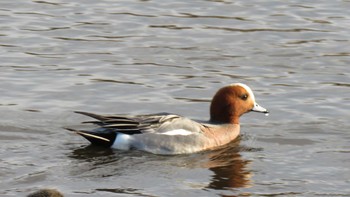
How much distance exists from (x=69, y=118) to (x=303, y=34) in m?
4.83

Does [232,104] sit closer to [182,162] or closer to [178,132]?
Answer: [178,132]

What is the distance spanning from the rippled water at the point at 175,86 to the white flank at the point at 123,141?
4.1 inches

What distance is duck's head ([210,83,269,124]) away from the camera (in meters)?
12.0

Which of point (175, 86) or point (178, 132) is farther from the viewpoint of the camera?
point (175, 86)

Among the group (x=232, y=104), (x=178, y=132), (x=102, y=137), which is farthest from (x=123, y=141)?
(x=232, y=104)

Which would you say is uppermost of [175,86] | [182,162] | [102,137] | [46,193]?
[46,193]

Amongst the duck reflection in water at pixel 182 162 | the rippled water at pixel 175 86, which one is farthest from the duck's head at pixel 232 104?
the duck reflection in water at pixel 182 162

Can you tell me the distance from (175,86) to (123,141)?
7.50 feet

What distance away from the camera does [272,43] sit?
15.3m

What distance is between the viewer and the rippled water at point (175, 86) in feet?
33.2

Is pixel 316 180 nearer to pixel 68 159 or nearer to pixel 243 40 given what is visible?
pixel 68 159

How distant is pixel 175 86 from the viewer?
13.5 metres

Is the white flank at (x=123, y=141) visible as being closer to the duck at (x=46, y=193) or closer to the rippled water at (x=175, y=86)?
the rippled water at (x=175, y=86)

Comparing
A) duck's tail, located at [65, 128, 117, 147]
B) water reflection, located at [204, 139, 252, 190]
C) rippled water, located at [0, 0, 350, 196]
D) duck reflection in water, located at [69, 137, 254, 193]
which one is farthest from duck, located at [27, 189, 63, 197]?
duck's tail, located at [65, 128, 117, 147]
